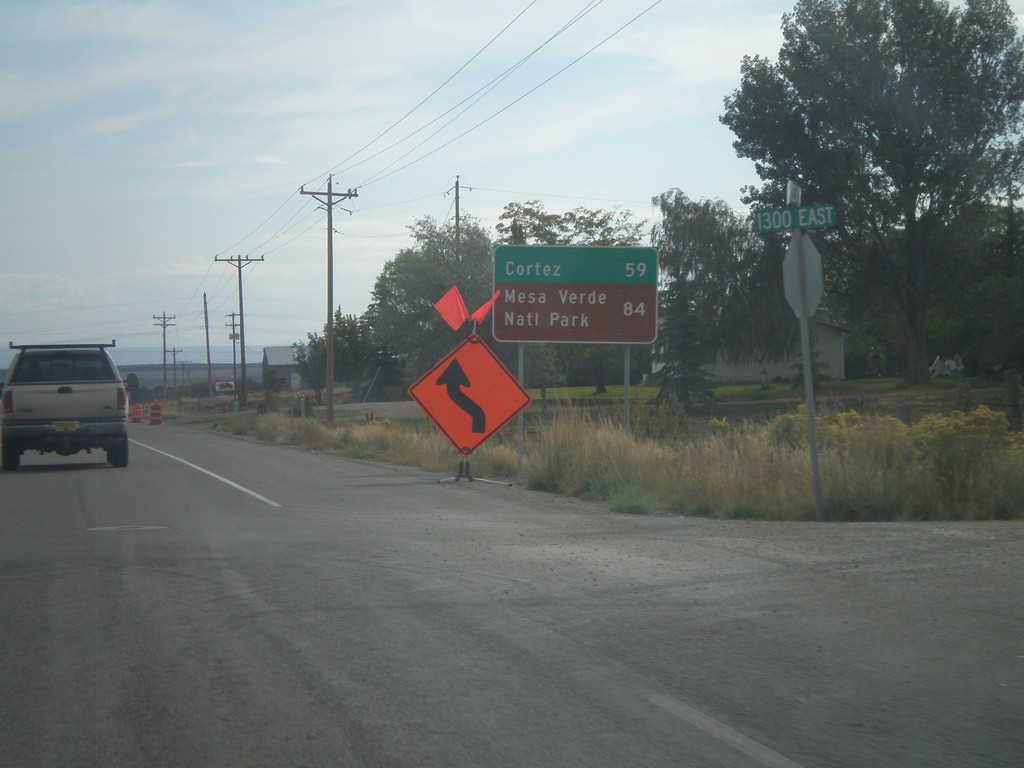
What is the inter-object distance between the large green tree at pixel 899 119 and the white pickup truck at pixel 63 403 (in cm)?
3348

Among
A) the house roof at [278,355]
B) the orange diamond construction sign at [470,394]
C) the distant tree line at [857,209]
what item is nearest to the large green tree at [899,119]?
the distant tree line at [857,209]

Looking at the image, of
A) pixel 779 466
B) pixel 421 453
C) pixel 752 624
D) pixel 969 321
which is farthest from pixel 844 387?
pixel 752 624

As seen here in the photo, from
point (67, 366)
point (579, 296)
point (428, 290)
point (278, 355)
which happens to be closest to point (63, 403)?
point (67, 366)

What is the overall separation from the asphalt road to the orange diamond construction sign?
225 inches

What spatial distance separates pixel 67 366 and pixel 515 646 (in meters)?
16.7

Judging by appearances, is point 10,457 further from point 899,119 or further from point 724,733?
point 899,119

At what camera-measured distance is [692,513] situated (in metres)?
12.2

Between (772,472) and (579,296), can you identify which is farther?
(579,296)

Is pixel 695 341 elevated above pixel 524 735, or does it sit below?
above

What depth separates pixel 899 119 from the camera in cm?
4450

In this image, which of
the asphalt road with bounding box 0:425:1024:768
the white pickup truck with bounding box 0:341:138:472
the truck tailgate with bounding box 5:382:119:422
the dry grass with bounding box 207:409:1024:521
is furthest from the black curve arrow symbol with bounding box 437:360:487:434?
the truck tailgate with bounding box 5:382:119:422

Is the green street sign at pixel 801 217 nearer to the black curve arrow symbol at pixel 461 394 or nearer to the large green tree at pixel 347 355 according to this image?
the black curve arrow symbol at pixel 461 394

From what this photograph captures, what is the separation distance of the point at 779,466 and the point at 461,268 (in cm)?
3762

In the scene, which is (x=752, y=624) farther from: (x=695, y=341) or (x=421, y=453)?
(x=695, y=341)
